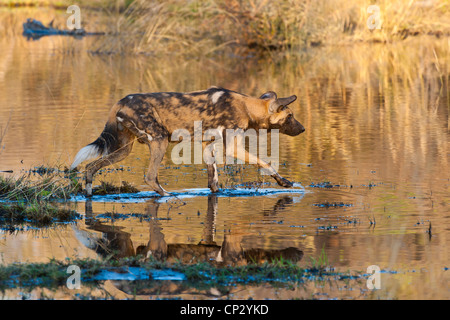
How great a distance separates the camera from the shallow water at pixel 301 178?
7.50 m

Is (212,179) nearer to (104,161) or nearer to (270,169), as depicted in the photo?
(270,169)

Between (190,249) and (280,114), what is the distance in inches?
144

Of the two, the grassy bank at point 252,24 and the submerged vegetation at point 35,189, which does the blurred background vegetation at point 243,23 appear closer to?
the grassy bank at point 252,24

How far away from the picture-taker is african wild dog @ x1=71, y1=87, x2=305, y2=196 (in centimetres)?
1003

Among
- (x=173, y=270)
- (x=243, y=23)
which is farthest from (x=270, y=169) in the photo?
(x=243, y=23)

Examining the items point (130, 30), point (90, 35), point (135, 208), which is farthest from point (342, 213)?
point (90, 35)

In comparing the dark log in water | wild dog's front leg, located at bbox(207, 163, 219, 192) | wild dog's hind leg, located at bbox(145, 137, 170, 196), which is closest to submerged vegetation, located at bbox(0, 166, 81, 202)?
wild dog's hind leg, located at bbox(145, 137, 170, 196)

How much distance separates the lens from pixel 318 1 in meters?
30.0

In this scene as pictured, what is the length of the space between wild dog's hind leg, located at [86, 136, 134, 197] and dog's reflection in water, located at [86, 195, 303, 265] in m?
1.64

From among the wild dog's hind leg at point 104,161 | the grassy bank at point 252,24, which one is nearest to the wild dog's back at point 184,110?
the wild dog's hind leg at point 104,161

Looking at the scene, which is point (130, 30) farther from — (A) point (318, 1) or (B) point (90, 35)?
(B) point (90, 35)

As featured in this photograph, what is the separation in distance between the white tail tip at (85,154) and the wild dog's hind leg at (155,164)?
65 cm

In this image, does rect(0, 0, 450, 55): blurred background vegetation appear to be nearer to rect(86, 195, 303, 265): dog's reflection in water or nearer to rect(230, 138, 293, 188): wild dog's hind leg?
rect(230, 138, 293, 188): wild dog's hind leg

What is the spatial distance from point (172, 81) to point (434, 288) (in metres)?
16.4
